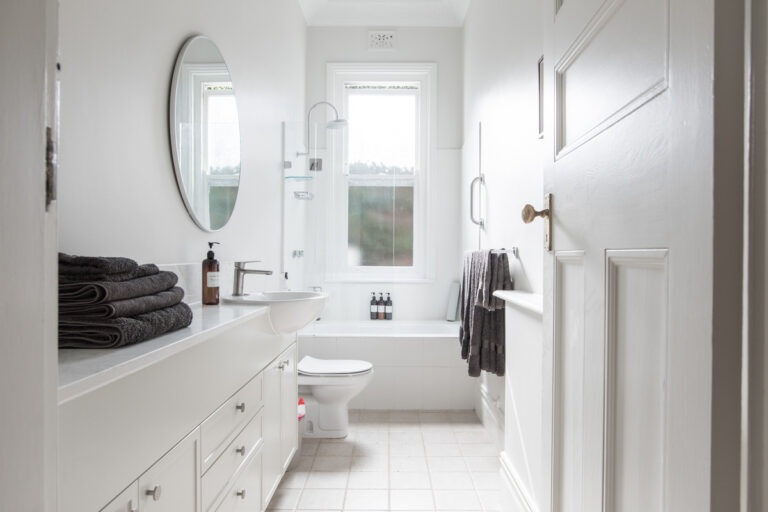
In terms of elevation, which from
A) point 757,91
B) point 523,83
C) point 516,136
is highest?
point 523,83

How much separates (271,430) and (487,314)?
125cm

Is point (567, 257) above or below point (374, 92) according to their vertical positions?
below

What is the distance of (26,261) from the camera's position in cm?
38

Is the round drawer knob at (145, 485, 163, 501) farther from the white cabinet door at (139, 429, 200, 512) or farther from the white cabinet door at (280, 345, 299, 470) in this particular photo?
the white cabinet door at (280, 345, 299, 470)

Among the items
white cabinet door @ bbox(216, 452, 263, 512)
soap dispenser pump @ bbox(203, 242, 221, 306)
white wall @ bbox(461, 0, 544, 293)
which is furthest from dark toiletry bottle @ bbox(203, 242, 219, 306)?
white wall @ bbox(461, 0, 544, 293)

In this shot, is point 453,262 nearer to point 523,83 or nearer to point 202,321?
point 523,83

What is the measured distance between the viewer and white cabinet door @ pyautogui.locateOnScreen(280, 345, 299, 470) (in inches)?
76.2

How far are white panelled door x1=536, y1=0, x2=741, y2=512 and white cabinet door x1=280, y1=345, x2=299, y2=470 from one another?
1207mm

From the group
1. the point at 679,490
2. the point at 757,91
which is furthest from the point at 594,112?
the point at 679,490

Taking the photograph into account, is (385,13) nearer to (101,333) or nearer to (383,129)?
(383,129)

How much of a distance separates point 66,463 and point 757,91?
92 cm

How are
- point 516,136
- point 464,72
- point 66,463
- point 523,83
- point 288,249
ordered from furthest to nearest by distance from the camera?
point 464,72 < point 288,249 < point 516,136 < point 523,83 < point 66,463

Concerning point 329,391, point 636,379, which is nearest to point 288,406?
point 329,391

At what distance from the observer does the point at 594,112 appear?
2.69 feet
